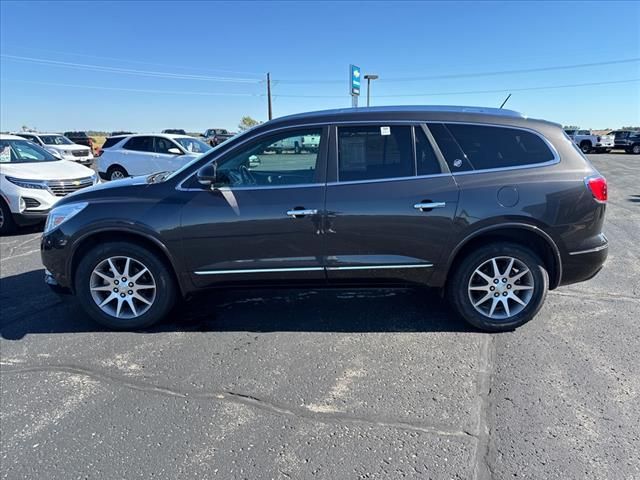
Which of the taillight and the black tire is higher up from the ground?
the taillight

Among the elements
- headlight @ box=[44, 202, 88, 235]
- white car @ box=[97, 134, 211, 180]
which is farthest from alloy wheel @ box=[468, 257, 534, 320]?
white car @ box=[97, 134, 211, 180]

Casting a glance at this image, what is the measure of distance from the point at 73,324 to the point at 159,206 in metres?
1.49

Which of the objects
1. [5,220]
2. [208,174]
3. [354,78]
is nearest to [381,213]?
[208,174]

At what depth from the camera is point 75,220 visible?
3.81 meters

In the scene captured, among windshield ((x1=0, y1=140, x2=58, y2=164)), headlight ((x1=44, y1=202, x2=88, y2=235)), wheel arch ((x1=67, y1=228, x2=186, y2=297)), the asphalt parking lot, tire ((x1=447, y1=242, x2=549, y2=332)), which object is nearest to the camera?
the asphalt parking lot

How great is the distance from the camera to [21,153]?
8641mm

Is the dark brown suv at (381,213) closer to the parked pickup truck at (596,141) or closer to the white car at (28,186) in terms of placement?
the white car at (28,186)

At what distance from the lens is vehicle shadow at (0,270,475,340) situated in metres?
3.93

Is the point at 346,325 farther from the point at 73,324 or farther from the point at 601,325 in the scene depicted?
the point at 73,324

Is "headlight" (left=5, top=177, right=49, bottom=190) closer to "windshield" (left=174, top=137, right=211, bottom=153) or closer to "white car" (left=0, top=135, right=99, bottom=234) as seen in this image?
"white car" (left=0, top=135, right=99, bottom=234)

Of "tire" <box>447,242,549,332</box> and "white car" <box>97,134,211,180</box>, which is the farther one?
"white car" <box>97,134,211,180</box>

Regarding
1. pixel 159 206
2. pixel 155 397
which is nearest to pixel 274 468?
pixel 155 397

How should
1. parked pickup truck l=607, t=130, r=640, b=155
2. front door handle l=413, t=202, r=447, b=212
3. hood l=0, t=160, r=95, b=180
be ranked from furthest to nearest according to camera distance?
parked pickup truck l=607, t=130, r=640, b=155 < hood l=0, t=160, r=95, b=180 < front door handle l=413, t=202, r=447, b=212

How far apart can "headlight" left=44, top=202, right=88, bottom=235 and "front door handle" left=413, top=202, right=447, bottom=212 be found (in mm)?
2850
